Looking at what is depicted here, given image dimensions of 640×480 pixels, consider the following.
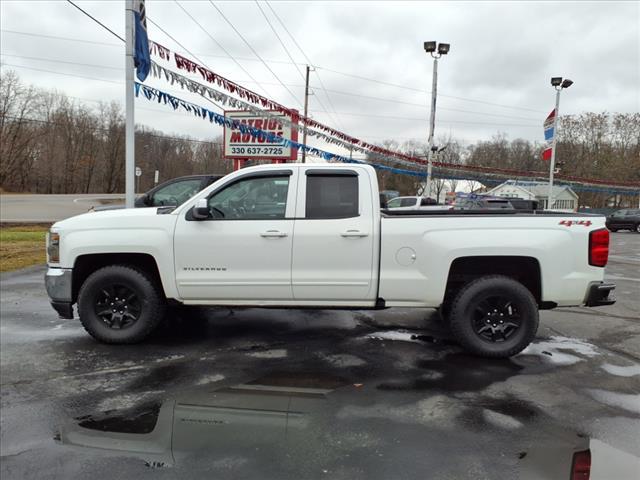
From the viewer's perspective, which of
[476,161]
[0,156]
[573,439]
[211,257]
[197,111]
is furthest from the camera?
[476,161]

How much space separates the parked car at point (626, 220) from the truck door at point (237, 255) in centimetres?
3425

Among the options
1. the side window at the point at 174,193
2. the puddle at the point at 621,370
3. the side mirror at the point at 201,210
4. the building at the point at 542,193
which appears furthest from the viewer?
the building at the point at 542,193

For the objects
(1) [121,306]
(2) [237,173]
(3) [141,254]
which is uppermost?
(2) [237,173]

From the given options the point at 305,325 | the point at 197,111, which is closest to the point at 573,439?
the point at 305,325

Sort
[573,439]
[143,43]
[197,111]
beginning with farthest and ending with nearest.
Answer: [197,111] → [143,43] → [573,439]

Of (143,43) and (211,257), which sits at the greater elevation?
(143,43)

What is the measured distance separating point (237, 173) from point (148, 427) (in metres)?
2.70

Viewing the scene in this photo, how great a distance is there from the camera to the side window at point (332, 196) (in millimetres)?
4922

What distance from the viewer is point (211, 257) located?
489cm

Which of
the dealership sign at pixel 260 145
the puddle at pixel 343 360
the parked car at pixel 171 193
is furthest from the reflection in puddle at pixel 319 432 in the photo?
the dealership sign at pixel 260 145

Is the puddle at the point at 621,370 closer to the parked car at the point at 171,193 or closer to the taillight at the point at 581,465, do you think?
the taillight at the point at 581,465

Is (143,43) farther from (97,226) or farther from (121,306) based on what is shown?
(121,306)

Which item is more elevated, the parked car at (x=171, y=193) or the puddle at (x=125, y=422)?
the parked car at (x=171, y=193)

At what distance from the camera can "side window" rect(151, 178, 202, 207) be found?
10.2 meters
